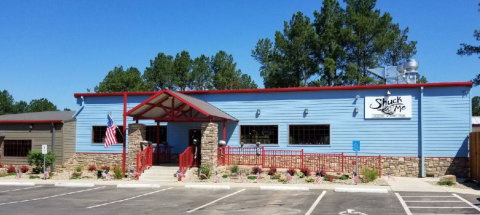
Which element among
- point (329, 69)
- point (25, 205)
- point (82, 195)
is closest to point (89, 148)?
point (82, 195)

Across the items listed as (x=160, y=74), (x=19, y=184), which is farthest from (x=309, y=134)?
(x=160, y=74)

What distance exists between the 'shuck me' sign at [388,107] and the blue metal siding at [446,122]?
0.85 m

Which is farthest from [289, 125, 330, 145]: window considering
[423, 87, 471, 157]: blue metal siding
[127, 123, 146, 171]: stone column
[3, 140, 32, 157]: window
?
[3, 140, 32, 157]: window

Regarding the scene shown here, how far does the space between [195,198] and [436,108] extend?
13.3m

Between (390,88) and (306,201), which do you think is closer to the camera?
(306,201)

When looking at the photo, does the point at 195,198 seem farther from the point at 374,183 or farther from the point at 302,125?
the point at 302,125

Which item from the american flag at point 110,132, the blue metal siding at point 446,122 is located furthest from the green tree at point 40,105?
the blue metal siding at point 446,122

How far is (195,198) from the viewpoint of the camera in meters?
15.2

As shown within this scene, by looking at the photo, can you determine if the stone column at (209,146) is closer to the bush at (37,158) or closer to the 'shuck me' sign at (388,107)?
the 'shuck me' sign at (388,107)

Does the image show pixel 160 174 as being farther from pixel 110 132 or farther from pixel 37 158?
pixel 37 158

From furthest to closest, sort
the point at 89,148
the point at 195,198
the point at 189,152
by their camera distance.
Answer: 1. the point at 89,148
2. the point at 189,152
3. the point at 195,198

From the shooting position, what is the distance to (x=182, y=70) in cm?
5975

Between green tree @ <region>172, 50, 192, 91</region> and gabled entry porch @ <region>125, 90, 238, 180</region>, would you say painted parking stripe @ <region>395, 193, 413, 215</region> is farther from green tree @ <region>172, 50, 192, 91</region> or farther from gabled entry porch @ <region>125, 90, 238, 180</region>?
green tree @ <region>172, 50, 192, 91</region>

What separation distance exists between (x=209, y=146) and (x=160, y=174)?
2765 mm
